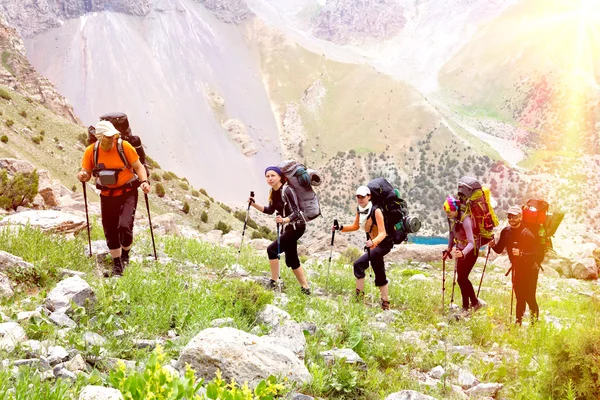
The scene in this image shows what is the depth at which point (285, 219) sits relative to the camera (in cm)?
905

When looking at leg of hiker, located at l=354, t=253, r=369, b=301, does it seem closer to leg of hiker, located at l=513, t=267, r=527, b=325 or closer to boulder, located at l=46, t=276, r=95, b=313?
leg of hiker, located at l=513, t=267, r=527, b=325

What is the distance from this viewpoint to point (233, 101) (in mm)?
166250

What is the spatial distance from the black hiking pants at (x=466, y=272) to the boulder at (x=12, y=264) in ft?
25.7

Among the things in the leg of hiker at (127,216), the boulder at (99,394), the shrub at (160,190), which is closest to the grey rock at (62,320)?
the boulder at (99,394)

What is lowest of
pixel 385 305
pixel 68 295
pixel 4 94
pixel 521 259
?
pixel 385 305

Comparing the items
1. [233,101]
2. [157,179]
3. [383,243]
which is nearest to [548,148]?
[233,101]

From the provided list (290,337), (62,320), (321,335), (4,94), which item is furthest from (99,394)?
(4,94)

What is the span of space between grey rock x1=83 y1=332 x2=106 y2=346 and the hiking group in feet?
12.6

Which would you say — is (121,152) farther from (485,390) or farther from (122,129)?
(485,390)

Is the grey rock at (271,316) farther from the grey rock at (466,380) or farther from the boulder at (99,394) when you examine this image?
the boulder at (99,394)

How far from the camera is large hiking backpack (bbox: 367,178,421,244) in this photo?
9096 millimetres

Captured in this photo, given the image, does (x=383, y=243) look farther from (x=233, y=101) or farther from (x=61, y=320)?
Result: (x=233, y=101)

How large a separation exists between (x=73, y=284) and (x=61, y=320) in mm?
806

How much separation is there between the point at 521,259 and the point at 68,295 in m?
7.91
